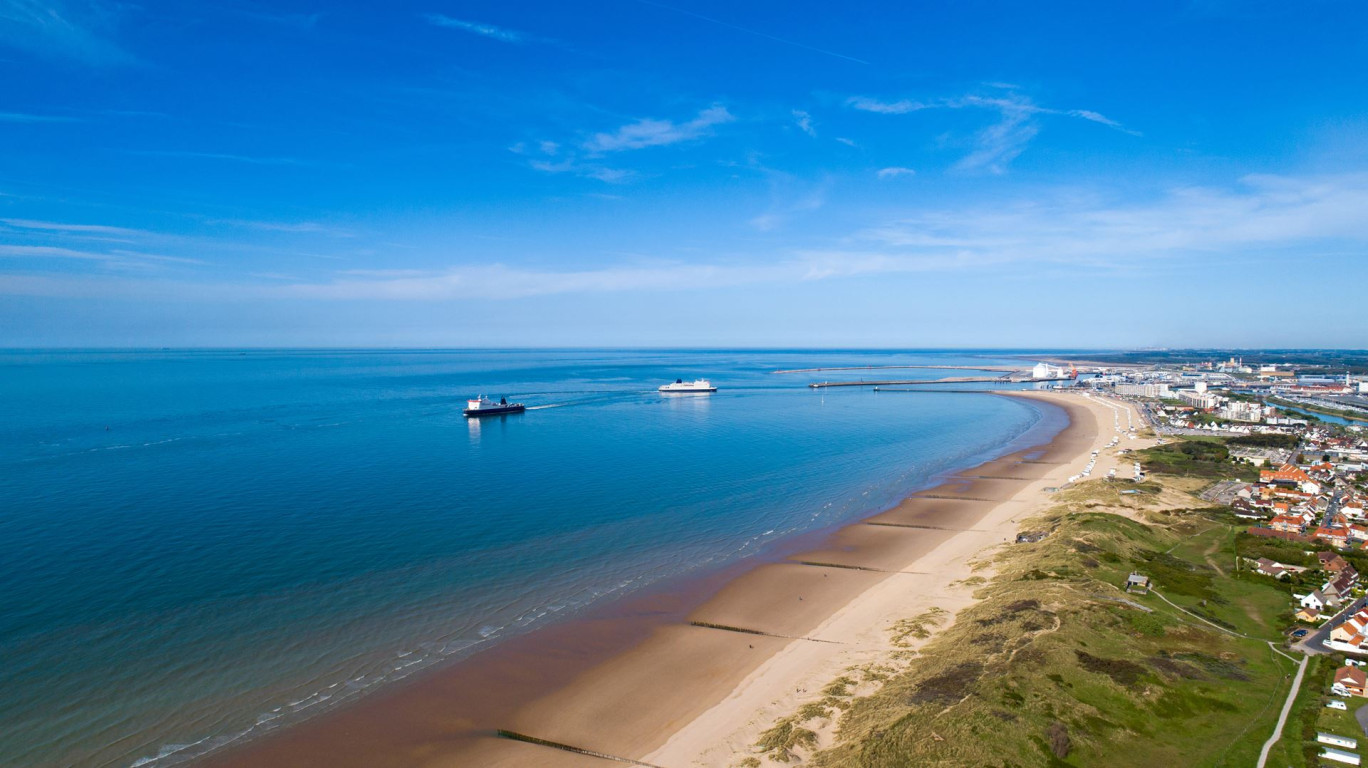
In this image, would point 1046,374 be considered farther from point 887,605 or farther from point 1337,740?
point 1337,740

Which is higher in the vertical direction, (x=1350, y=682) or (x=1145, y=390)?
(x=1145, y=390)

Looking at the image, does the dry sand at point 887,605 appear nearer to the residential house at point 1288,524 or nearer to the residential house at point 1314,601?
the residential house at point 1288,524

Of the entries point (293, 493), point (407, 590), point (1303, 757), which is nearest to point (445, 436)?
point (293, 493)

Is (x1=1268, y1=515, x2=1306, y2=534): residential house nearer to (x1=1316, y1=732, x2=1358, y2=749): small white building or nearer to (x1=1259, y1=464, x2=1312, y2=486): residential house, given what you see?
(x1=1259, y1=464, x2=1312, y2=486): residential house

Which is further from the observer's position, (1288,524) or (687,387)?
(687,387)

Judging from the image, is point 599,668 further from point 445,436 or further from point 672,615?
point 445,436

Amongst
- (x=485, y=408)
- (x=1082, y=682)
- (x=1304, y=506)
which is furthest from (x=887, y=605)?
(x=485, y=408)

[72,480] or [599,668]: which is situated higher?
[72,480]
